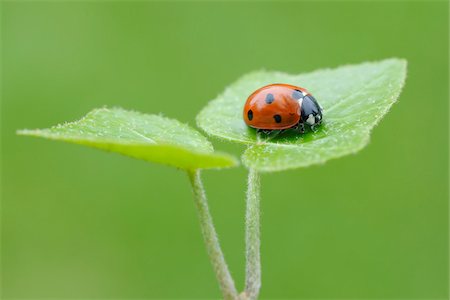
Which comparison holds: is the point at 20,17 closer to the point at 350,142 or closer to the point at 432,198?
the point at 432,198

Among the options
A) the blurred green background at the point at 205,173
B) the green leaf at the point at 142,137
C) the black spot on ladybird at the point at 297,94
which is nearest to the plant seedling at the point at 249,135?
the green leaf at the point at 142,137

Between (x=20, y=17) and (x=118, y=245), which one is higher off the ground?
(x=20, y=17)

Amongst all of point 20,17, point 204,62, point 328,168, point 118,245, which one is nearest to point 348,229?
point 328,168

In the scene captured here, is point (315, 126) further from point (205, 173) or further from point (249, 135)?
point (205, 173)

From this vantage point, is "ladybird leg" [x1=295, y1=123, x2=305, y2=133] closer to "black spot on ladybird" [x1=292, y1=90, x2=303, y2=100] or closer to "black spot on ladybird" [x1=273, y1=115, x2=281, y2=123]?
"black spot on ladybird" [x1=273, y1=115, x2=281, y2=123]

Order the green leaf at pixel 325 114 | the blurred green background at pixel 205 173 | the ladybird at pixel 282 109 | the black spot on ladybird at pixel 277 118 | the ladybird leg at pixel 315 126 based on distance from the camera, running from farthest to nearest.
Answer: the blurred green background at pixel 205 173, the black spot on ladybird at pixel 277 118, the ladybird at pixel 282 109, the ladybird leg at pixel 315 126, the green leaf at pixel 325 114

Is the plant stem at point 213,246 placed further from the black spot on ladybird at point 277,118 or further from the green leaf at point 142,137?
the black spot on ladybird at point 277,118
